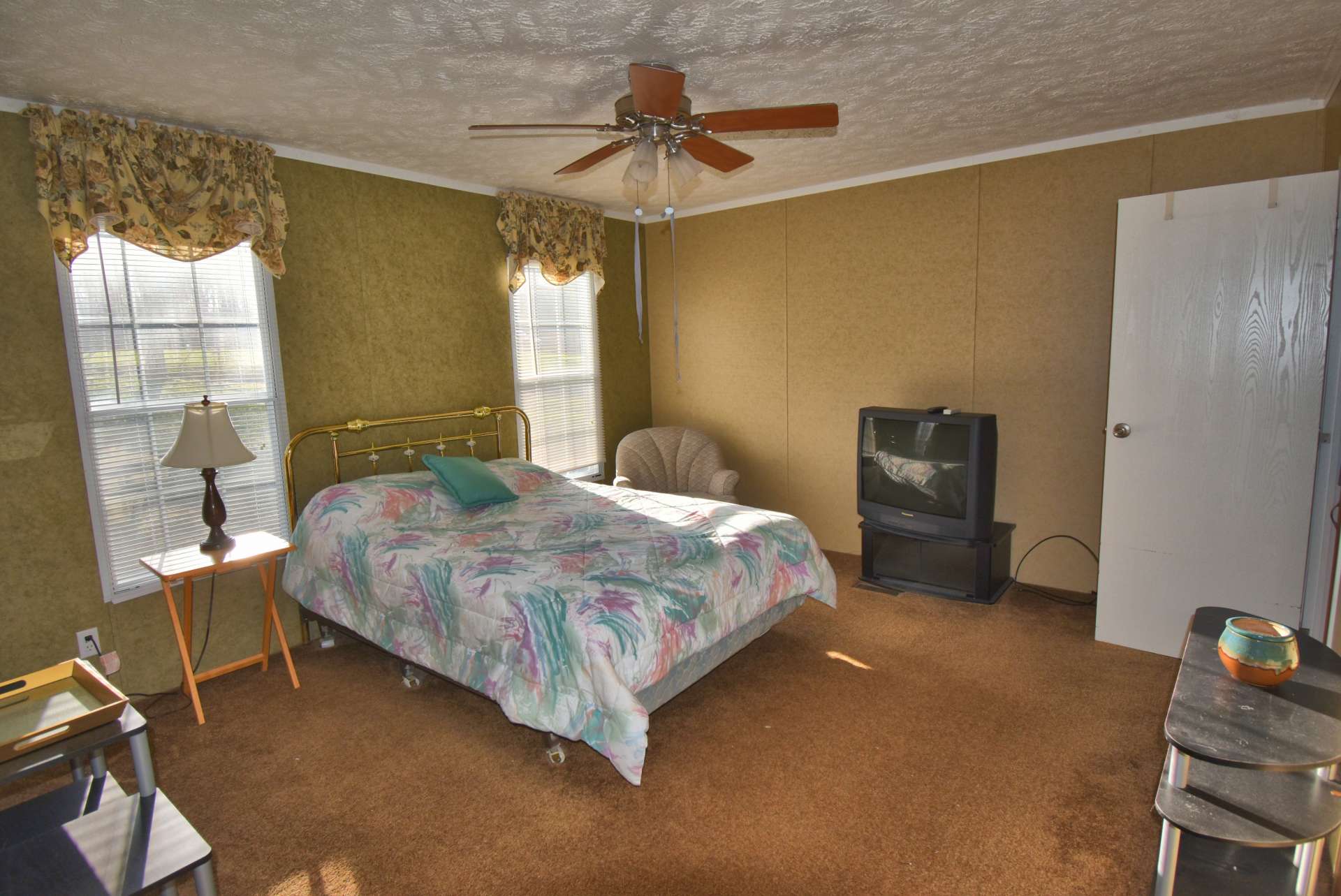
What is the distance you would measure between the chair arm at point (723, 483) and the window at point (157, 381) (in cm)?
265

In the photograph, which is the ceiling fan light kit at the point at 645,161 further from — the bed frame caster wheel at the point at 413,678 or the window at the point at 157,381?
the bed frame caster wheel at the point at 413,678

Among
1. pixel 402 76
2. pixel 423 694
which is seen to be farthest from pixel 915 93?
pixel 423 694

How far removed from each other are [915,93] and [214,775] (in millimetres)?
3875

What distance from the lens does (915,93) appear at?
2.97 metres

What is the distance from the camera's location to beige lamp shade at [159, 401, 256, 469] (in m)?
2.93

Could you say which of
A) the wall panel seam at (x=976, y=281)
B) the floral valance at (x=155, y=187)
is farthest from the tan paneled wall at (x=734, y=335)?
the floral valance at (x=155, y=187)

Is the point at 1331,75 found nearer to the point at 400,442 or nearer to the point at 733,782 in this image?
the point at 733,782

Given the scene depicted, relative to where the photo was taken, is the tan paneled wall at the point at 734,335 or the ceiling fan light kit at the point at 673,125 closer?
the ceiling fan light kit at the point at 673,125

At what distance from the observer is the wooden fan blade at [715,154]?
2.57 metres

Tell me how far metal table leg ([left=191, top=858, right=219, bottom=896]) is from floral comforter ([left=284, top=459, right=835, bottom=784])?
98cm

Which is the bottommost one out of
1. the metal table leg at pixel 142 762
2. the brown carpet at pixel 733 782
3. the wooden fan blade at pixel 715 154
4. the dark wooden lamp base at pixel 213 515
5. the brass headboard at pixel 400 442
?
the brown carpet at pixel 733 782

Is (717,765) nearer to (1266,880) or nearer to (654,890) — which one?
(654,890)

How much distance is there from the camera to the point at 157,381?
10.3ft

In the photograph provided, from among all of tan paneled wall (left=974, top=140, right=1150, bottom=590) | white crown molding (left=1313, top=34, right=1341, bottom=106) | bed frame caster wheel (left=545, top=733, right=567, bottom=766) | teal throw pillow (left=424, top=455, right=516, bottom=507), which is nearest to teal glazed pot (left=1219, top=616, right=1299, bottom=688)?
bed frame caster wheel (left=545, top=733, right=567, bottom=766)
